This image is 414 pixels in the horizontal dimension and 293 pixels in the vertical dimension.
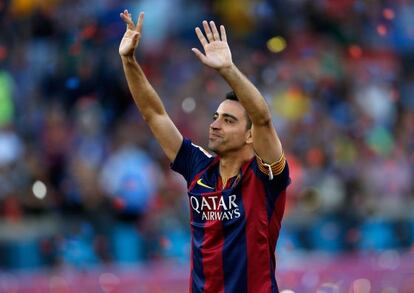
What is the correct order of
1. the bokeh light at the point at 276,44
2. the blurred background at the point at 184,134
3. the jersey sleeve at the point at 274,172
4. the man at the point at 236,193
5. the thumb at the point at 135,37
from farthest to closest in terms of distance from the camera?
1. the bokeh light at the point at 276,44
2. the blurred background at the point at 184,134
3. the thumb at the point at 135,37
4. the jersey sleeve at the point at 274,172
5. the man at the point at 236,193

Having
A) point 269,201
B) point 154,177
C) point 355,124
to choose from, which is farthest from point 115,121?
point 269,201

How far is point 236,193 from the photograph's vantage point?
762 cm

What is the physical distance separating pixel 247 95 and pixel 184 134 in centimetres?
681

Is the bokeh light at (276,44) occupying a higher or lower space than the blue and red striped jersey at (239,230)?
higher

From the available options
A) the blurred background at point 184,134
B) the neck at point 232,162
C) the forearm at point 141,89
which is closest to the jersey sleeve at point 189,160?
the neck at point 232,162

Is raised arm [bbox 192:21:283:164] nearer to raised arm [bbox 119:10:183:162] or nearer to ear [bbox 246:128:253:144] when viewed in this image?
ear [bbox 246:128:253:144]

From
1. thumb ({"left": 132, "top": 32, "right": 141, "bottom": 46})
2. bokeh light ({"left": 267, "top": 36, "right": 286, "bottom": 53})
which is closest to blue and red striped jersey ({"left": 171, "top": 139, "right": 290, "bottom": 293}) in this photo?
thumb ({"left": 132, "top": 32, "right": 141, "bottom": 46})

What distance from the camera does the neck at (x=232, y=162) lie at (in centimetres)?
775

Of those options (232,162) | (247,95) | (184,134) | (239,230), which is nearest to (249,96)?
(247,95)

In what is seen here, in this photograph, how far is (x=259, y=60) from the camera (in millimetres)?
14312

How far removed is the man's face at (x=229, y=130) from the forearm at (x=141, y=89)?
1.48 feet

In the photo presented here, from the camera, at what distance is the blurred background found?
1282cm

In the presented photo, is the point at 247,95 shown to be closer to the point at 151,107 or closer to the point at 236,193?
the point at 236,193

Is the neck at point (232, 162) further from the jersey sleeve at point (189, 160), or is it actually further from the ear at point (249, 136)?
the jersey sleeve at point (189, 160)
